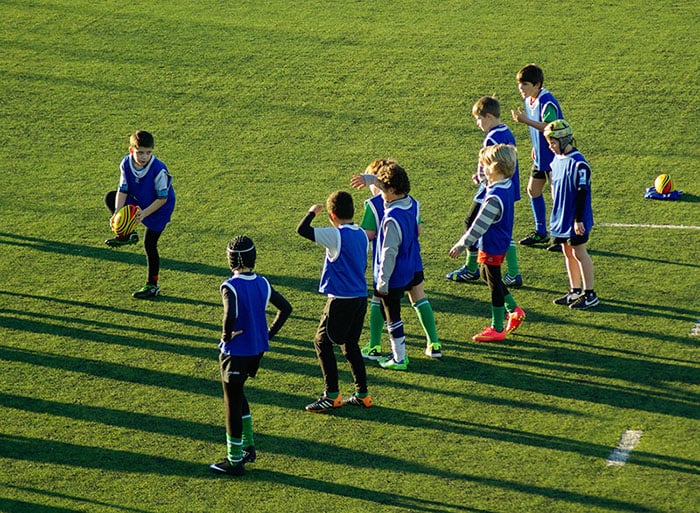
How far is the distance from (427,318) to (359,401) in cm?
115

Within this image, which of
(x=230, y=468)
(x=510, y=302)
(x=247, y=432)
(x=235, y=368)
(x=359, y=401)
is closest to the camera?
(x=235, y=368)

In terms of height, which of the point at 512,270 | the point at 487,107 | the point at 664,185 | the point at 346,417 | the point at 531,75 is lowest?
the point at 346,417

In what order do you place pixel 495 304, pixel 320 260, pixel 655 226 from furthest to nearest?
pixel 655 226 < pixel 320 260 < pixel 495 304

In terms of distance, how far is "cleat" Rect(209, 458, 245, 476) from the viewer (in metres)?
8.53

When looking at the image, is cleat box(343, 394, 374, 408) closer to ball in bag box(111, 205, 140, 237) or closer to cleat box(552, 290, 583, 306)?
cleat box(552, 290, 583, 306)

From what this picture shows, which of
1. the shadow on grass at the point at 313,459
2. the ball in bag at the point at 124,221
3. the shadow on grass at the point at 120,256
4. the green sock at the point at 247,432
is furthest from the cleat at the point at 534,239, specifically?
the green sock at the point at 247,432

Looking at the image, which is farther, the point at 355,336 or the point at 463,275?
the point at 463,275

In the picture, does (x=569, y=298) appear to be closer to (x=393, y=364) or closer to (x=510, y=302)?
(x=510, y=302)

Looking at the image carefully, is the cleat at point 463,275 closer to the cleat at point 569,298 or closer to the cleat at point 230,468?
the cleat at point 569,298

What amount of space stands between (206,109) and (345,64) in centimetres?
260

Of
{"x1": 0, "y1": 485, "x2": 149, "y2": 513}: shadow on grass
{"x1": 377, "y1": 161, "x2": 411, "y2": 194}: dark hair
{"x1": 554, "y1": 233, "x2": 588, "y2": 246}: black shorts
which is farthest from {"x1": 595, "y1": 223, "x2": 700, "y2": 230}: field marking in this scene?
{"x1": 0, "y1": 485, "x2": 149, "y2": 513}: shadow on grass

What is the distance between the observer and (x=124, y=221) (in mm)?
11211

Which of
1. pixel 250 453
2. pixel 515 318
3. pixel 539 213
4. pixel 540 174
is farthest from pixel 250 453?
pixel 540 174

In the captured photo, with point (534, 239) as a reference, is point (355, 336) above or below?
below
